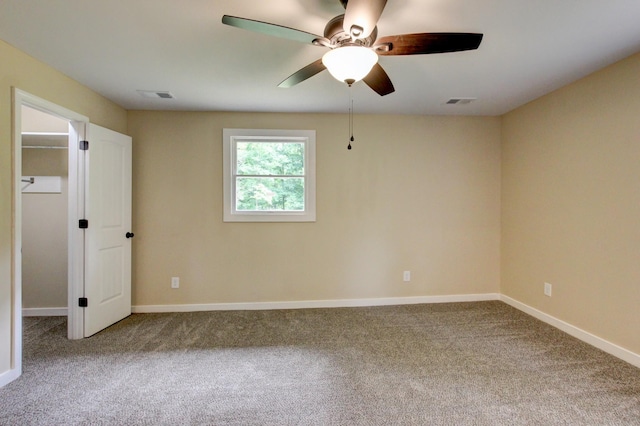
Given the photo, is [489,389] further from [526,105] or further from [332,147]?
[526,105]

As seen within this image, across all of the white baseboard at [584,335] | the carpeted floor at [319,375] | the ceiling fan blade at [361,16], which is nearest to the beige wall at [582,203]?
the white baseboard at [584,335]

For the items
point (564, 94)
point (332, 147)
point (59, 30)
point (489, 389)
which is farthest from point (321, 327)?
point (564, 94)

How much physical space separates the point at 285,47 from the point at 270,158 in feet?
5.44

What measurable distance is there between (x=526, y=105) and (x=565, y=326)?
94.6 inches

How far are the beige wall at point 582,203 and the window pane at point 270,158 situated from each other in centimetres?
266

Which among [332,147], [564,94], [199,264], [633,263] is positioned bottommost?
[199,264]

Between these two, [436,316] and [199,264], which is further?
[199,264]

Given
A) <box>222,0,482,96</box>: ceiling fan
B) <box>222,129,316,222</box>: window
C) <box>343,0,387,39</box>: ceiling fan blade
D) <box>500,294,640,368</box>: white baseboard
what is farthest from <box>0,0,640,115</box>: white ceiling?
<box>500,294,640,368</box>: white baseboard

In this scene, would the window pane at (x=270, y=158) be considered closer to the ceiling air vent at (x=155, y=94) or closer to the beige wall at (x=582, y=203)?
the ceiling air vent at (x=155, y=94)

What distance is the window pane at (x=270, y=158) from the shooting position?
3650 mm

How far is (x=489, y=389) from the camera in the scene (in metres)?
2.02

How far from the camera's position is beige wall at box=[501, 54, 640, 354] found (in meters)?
2.36

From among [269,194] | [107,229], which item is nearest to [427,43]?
[269,194]

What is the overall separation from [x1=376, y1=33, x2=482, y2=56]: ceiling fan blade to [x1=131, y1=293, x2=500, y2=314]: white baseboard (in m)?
2.88
